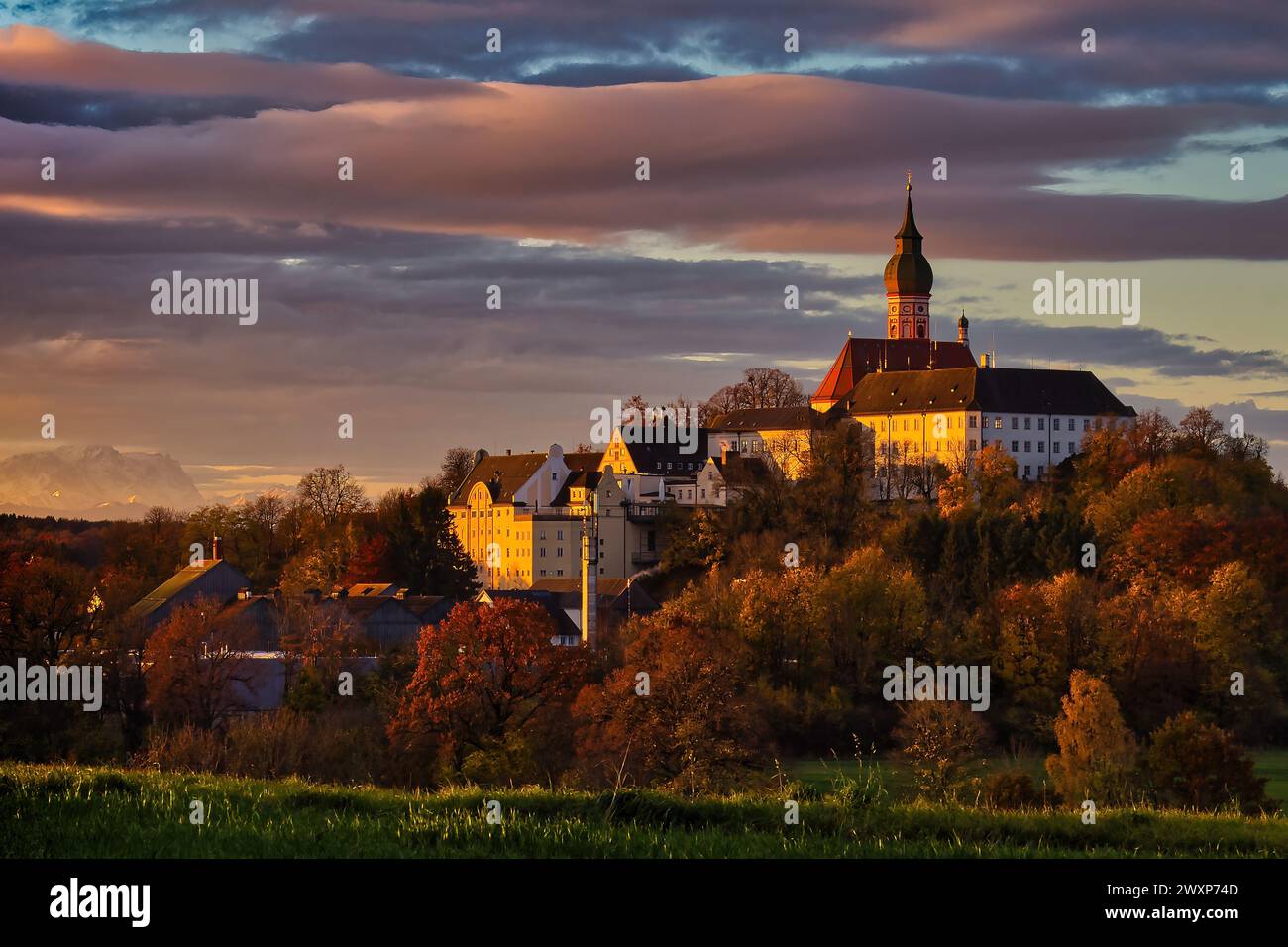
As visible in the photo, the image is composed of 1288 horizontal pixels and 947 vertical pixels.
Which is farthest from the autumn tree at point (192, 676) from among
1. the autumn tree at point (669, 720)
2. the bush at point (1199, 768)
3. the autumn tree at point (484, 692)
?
the bush at point (1199, 768)

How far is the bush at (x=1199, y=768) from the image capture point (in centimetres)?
4875

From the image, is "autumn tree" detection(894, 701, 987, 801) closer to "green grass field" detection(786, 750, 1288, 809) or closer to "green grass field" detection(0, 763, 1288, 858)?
"green grass field" detection(786, 750, 1288, 809)

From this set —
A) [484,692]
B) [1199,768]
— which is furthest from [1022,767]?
[484,692]

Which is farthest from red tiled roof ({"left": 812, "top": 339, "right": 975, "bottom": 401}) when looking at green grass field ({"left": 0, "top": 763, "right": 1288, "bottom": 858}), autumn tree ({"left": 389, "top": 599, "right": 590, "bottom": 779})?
green grass field ({"left": 0, "top": 763, "right": 1288, "bottom": 858})

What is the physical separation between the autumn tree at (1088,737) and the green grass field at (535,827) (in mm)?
31817

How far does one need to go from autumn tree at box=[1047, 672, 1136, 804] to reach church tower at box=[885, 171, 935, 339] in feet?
399

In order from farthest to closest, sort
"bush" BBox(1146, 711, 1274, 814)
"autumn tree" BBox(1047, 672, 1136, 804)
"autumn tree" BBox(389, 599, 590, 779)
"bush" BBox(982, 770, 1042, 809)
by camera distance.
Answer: "autumn tree" BBox(389, 599, 590, 779), "autumn tree" BBox(1047, 672, 1136, 804), "bush" BBox(1146, 711, 1274, 814), "bush" BBox(982, 770, 1042, 809)

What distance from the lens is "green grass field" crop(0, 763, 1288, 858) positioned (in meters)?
12.6

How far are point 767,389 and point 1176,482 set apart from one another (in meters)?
65.9

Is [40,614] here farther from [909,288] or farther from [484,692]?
[909,288]

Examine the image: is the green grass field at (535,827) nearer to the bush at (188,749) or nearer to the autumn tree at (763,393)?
the bush at (188,749)

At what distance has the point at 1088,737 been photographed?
5656cm
